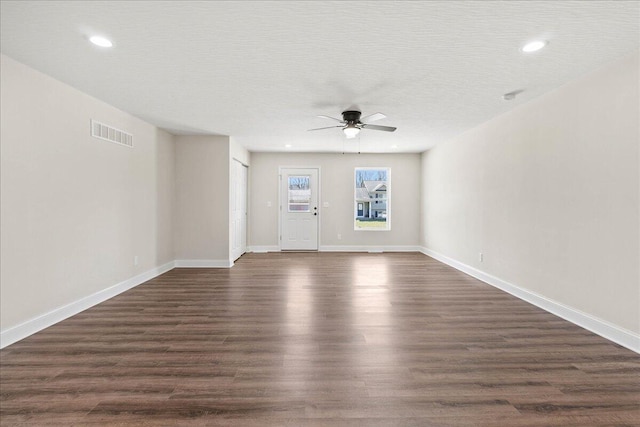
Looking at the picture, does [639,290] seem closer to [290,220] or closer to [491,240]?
[491,240]

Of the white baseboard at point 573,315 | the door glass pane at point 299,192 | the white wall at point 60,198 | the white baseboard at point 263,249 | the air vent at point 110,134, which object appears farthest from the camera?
the door glass pane at point 299,192

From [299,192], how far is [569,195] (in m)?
5.80

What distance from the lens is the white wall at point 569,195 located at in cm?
277

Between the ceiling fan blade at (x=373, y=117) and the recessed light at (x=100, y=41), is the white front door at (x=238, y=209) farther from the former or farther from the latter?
the recessed light at (x=100, y=41)

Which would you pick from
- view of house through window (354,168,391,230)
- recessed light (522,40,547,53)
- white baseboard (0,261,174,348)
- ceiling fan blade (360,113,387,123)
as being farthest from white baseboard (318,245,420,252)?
recessed light (522,40,547,53)

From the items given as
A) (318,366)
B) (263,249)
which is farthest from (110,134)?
(263,249)

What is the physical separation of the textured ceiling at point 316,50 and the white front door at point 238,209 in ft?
8.21

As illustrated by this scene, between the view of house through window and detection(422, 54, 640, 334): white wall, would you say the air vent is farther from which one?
detection(422, 54, 640, 334): white wall

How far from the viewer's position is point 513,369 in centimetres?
235

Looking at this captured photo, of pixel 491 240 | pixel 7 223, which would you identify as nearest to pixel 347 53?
pixel 7 223

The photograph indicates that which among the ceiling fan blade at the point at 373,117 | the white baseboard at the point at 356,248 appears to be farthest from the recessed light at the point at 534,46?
the white baseboard at the point at 356,248

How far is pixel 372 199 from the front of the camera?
27.6ft

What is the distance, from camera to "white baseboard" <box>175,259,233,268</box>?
242 inches

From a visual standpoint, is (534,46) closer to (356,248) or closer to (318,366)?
(318,366)
